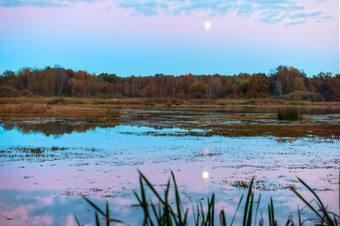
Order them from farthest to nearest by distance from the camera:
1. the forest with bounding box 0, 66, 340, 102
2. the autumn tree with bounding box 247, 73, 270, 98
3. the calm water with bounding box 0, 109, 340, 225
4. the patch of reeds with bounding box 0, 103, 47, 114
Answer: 1. the autumn tree with bounding box 247, 73, 270, 98
2. the forest with bounding box 0, 66, 340, 102
3. the patch of reeds with bounding box 0, 103, 47, 114
4. the calm water with bounding box 0, 109, 340, 225

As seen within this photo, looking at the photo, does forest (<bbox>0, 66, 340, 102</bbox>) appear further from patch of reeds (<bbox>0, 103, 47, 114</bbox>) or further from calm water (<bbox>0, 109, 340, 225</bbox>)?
calm water (<bbox>0, 109, 340, 225</bbox>)

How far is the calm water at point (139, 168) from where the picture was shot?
765cm

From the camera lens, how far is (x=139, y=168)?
37.1 ft

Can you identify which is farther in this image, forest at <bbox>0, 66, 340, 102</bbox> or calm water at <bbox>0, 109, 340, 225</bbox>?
forest at <bbox>0, 66, 340, 102</bbox>

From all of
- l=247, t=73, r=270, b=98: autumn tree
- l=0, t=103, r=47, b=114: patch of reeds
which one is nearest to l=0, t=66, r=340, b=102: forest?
l=247, t=73, r=270, b=98: autumn tree

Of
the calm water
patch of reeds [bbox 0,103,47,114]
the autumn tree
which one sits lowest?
the calm water

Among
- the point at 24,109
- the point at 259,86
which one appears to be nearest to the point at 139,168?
the point at 24,109

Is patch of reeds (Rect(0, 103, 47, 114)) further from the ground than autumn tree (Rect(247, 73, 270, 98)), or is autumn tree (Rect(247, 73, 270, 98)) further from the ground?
autumn tree (Rect(247, 73, 270, 98))

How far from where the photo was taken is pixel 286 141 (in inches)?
692

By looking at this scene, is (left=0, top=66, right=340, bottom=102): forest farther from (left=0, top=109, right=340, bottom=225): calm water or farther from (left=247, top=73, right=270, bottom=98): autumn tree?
(left=0, top=109, right=340, bottom=225): calm water

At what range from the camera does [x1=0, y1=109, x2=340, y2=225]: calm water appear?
7652 mm

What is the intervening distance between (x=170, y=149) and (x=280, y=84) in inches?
2727

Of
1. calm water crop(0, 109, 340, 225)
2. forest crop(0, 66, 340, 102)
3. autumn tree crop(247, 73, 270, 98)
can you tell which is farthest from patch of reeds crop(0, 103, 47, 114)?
autumn tree crop(247, 73, 270, 98)

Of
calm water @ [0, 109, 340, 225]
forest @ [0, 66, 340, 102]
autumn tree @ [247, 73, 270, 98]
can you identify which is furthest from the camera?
autumn tree @ [247, 73, 270, 98]
